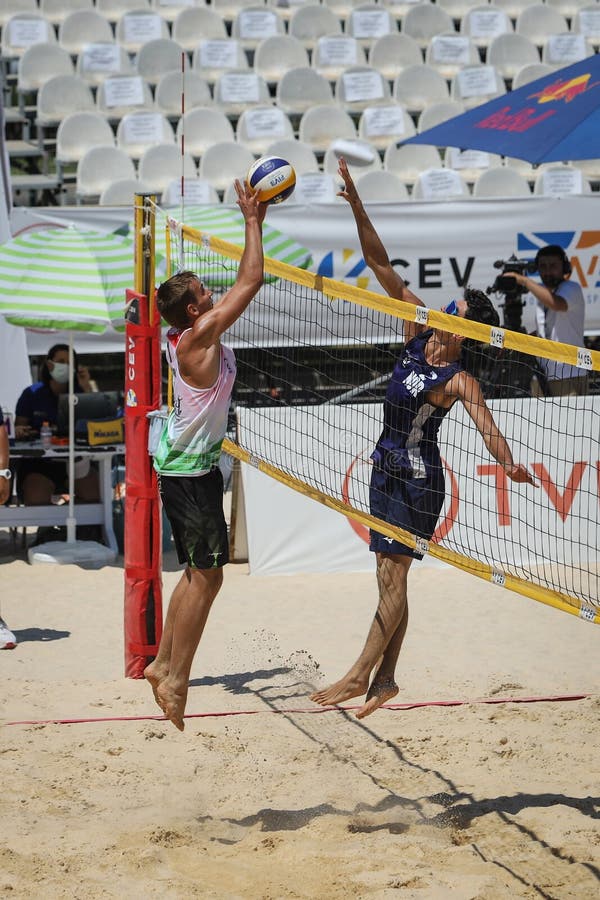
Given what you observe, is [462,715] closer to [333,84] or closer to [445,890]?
[445,890]

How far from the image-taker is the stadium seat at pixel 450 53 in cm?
1342

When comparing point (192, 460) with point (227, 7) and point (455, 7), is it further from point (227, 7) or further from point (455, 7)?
point (455, 7)

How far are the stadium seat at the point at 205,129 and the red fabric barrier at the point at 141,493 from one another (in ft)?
24.8

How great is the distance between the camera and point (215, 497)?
407cm

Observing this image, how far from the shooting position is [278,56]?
13.1 metres

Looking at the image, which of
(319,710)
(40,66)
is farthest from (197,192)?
(319,710)

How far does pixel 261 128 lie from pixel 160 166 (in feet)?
4.35

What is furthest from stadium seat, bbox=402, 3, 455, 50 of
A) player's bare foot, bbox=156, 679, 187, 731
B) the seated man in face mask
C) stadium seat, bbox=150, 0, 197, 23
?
player's bare foot, bbox=156, 679, 187, 731

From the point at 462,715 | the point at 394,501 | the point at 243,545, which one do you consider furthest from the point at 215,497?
the point at 243,545

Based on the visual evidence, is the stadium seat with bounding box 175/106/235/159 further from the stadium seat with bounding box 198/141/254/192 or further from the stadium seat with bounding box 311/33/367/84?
the stadium seat with bounding box 311/33/367/84

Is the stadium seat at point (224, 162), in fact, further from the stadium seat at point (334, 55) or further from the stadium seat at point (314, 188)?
the stadium seat at point (334, 55)

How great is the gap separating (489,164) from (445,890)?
33.4 feet

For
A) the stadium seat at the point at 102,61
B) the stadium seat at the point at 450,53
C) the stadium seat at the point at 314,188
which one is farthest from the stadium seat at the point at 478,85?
the stadium seat at the point at 102,61

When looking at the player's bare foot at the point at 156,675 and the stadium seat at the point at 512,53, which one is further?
the stadium seat at the point at 512,53
